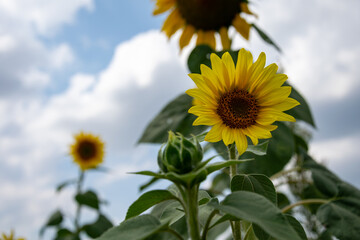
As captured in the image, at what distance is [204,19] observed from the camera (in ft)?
4.92

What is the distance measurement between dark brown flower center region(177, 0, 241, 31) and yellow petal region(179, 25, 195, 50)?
0.8 inches

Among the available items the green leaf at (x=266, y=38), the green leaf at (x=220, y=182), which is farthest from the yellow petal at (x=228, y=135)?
the green leaf at (x=220, y=182)

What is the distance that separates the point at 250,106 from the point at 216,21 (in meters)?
0.94

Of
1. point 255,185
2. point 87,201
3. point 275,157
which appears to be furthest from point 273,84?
point 87,201

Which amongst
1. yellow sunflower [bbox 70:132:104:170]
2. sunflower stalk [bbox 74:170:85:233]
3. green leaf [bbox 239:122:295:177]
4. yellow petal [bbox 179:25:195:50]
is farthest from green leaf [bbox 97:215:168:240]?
yellow sunflower [bbox 70:132:104:170]

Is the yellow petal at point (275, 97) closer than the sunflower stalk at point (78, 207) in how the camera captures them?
Yes

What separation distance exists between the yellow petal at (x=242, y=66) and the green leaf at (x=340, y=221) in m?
0.45

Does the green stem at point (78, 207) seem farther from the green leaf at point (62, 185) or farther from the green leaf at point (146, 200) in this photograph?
the green leaf at point (146, 200)

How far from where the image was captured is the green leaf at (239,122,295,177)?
3.11ft

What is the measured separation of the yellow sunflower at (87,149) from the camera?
7.11ft

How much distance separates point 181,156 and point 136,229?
0.27 feet

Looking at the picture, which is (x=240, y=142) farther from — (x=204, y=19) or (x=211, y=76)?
(x=204, y=19)

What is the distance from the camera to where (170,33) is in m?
1.57

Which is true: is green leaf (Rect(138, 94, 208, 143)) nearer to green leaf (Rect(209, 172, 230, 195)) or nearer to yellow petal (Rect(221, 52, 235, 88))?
green leaf (Rect(209, 172, 230, 195))
